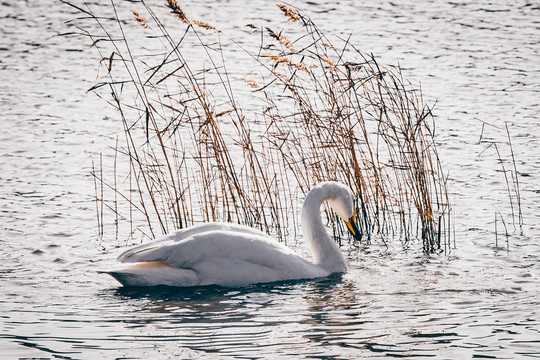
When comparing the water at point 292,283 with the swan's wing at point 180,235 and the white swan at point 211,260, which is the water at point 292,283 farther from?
the swan's wing at point 180,235

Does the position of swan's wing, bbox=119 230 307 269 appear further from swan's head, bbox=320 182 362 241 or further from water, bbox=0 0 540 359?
swan's head, bbox=320 182 362 241

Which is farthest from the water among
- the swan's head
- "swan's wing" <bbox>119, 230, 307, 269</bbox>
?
the swan's head

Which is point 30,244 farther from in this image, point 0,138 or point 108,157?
point 0,138

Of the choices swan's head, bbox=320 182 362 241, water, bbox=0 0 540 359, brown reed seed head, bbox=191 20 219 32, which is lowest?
water, bbox=0 0 540 359

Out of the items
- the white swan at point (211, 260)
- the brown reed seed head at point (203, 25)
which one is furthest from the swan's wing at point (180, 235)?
the brown reed seed head at point (203, 25)

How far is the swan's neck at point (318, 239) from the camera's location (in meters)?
9.16

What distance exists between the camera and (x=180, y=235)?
344 inches

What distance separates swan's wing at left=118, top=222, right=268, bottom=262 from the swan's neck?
1.85 feet

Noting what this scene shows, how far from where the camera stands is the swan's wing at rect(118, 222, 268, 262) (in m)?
8.54

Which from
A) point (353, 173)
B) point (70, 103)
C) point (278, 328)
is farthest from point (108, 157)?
point (278, 328)

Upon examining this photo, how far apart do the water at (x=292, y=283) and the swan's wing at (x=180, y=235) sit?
0.33 m

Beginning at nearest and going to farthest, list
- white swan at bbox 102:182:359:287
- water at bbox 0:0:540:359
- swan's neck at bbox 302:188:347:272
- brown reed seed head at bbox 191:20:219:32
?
water at bbox 0:0:540:359 < white swan at bbox 102:182:359:287 < brown reed seed head at bbox 191:20:219:32 < swan's neck at bbox 302:188:347:272

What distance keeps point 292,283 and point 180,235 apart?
1131mm

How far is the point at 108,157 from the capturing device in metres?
13.8
